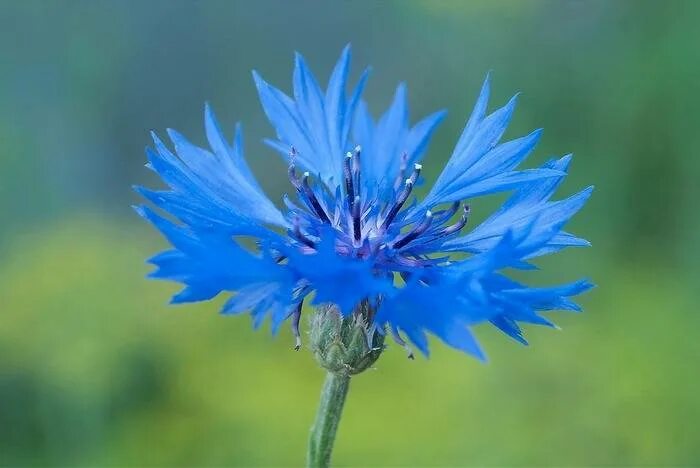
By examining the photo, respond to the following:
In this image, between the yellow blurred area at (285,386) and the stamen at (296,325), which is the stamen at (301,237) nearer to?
the stamen at (296,325)

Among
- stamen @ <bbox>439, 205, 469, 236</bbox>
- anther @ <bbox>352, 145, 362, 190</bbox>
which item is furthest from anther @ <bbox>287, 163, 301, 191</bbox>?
stamen @ <bbox>439, 205, 469, 236</bbox>

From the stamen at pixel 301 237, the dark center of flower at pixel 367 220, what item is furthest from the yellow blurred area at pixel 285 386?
the stamen at pixel 301 237

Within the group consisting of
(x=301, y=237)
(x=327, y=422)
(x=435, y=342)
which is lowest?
(x=327, y=422)

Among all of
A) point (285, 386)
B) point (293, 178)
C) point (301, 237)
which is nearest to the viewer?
point (301, 237)

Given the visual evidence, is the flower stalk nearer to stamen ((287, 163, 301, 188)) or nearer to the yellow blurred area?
stamen ((287, 163, 301, 188))

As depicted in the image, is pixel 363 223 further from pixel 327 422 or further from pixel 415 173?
pixel 327 422

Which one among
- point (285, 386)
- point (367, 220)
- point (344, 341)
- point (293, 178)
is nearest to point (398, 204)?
point (367, 220)
